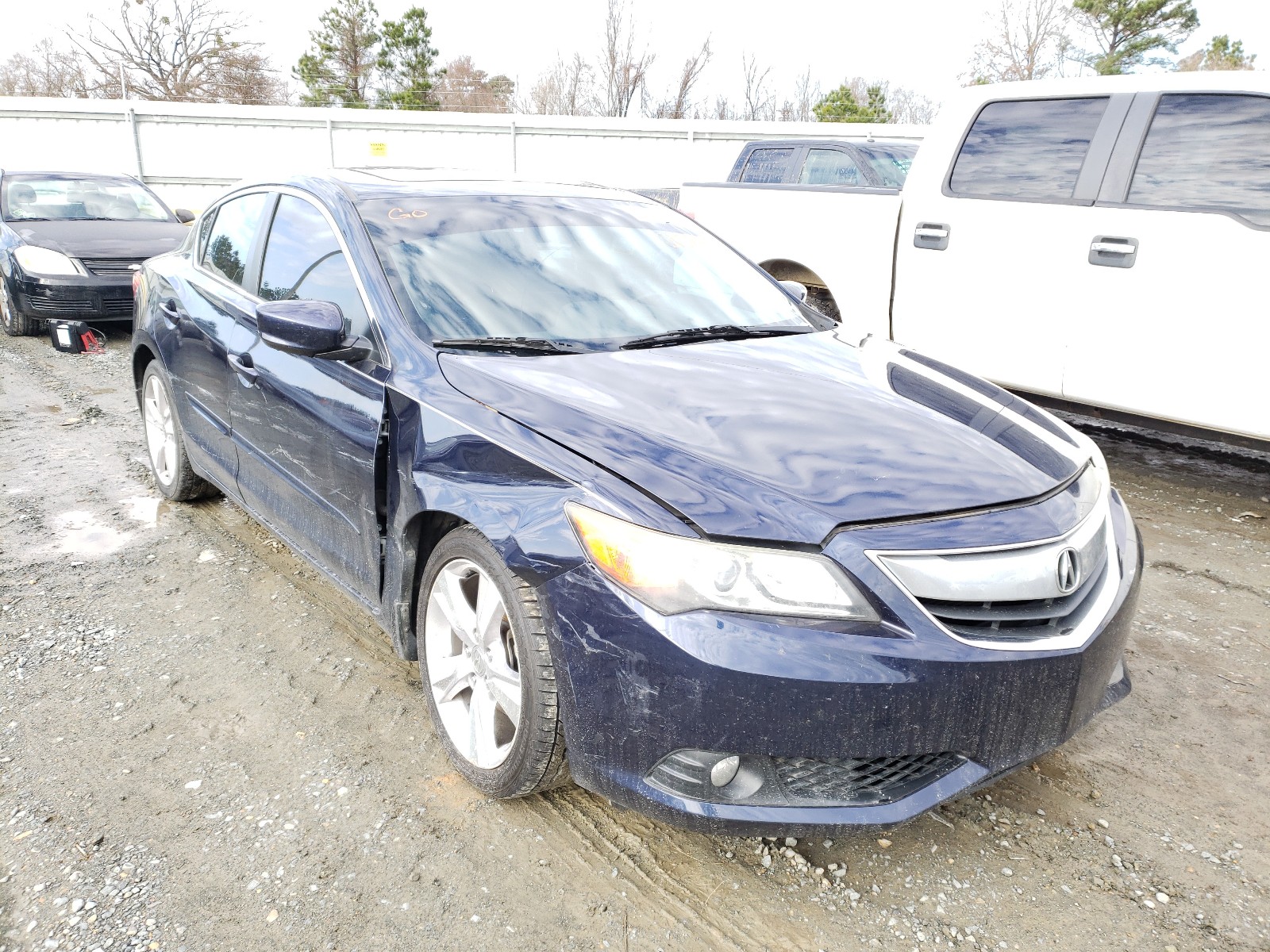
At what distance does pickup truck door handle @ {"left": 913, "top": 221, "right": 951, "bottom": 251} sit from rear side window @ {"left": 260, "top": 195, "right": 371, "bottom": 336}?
349 centimetres

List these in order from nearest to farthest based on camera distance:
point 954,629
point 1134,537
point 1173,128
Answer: point 954,629 < point 1134,537 < point 1173,128

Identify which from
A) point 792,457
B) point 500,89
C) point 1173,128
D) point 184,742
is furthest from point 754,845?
point 500,89

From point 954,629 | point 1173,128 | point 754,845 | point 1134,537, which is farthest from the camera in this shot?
point 1173,128

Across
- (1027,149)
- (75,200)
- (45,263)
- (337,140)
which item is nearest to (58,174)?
(75,200)

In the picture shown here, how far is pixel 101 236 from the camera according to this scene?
30.4 ft

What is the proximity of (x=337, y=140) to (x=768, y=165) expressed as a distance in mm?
15574

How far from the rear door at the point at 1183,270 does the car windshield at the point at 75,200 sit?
9343mm

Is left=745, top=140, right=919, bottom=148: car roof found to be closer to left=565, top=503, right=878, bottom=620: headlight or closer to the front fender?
the front fender

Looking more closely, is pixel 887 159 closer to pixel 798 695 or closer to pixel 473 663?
pixel 473 663

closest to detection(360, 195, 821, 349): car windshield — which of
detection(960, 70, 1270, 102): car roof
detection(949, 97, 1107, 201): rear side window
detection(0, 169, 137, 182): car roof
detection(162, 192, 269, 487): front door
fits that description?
detection(162, 192, 269, 487): front door

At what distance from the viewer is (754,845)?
7.88 feet

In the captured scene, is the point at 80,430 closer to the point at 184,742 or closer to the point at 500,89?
the point at 184,742

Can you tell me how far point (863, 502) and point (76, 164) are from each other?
23.8m

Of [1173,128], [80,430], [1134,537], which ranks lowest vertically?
[80,430]
